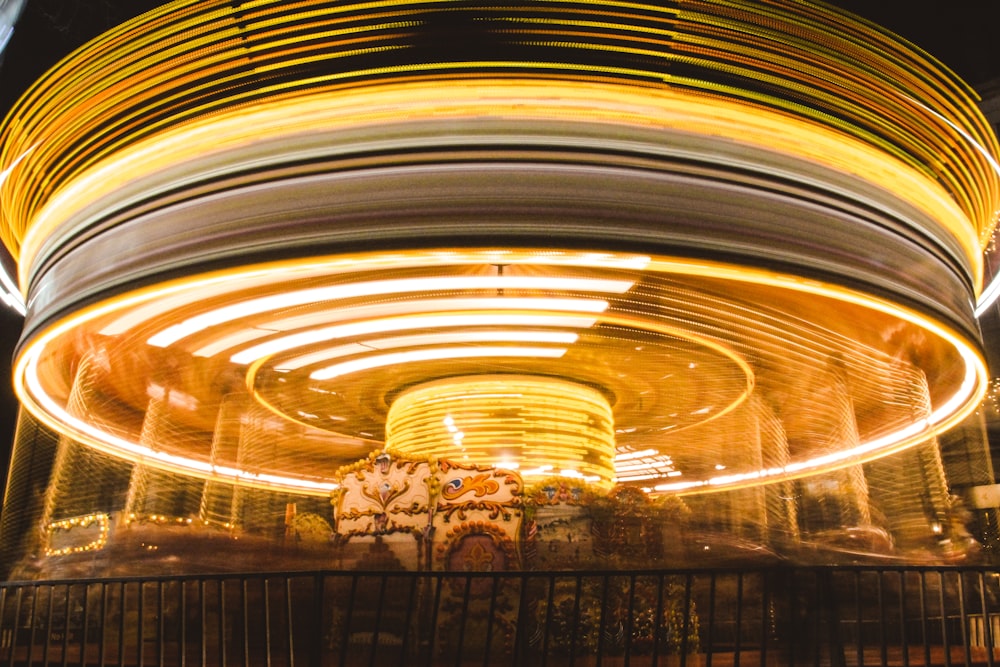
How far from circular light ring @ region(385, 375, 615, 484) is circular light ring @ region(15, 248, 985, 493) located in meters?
0.45

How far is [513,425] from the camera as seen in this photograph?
26.4 feet

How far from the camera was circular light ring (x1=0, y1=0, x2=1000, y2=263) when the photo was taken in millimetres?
4480

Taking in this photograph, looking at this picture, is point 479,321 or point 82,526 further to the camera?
point 82,526

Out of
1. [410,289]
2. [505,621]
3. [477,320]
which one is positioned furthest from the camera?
[477,320]

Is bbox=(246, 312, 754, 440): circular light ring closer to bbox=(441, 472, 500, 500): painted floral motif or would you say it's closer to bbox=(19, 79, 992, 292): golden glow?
bbox=(441, 472, 500, 500): painted floral motif

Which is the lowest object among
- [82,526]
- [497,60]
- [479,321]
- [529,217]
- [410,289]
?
[82,526]

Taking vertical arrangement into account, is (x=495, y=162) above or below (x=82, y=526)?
above

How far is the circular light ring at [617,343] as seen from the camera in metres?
5.14

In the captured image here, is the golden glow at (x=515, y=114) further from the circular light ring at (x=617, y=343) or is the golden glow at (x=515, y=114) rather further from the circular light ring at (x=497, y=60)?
the circular light ring at (x=617, y=343)

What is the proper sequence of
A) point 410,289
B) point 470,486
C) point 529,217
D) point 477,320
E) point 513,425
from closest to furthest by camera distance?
point 529,217 < point 470,486 < point 410,289 < point 477,320 < point 513,425

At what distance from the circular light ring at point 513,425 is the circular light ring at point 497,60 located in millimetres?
4090

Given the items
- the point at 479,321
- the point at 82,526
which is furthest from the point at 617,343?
the point at 82,526

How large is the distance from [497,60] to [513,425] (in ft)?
14.1

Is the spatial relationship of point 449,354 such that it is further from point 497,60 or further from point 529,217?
point 497,60
